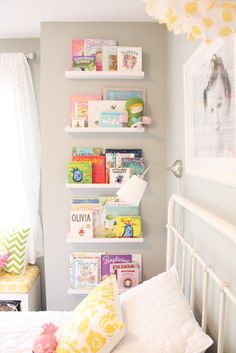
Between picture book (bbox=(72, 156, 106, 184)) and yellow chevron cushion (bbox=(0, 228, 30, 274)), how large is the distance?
0.71m

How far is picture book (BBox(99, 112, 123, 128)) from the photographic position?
93.6 inches

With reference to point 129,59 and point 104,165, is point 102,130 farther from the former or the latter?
point 129,59

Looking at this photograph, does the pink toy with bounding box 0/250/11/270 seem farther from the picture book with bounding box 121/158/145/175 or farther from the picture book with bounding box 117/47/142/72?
the picture book with bounding box 117/47/142/72

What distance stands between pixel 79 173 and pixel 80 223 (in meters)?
0.34

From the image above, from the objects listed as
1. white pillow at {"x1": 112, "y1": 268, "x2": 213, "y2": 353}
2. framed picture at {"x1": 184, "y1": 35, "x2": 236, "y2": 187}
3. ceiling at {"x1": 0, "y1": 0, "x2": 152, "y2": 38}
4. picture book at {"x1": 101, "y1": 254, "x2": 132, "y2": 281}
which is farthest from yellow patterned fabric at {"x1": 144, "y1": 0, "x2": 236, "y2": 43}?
picture book at {"x1": 101, "y1": 254, "x2": 132, "y2": 281}

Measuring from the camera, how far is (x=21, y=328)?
1745mm

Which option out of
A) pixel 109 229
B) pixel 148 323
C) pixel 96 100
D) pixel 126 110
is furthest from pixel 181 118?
pixel 148 323

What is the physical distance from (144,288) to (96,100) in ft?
4.47

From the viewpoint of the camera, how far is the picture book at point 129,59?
7.70 feet

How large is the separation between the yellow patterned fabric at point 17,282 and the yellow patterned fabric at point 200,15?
2205mm

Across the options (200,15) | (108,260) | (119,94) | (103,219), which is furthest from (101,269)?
(200,15)

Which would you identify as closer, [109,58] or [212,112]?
[212,112]

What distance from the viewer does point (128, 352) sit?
1219mm

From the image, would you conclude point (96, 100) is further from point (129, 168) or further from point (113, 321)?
point (113, 321)
